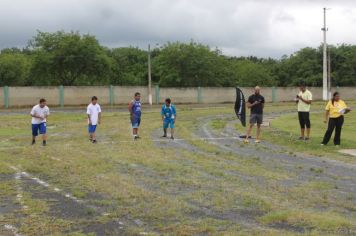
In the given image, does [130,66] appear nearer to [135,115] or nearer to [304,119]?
[135,115]

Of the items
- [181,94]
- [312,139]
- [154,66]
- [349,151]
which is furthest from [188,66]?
[349,151]

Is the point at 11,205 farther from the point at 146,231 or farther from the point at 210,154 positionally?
the point at 210,154

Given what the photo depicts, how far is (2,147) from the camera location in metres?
17.4

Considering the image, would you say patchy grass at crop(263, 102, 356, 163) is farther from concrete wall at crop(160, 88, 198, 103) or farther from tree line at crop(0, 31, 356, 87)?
tree line at crop(0, 31, 356, 87)

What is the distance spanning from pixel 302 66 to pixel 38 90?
4733 cm

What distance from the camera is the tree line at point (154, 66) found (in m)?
60.0

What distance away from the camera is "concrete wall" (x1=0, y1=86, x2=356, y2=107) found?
166ft

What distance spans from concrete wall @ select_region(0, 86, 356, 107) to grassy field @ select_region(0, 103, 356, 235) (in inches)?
1326

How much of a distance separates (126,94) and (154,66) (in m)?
22.4

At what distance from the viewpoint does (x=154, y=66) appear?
7844 centimetres

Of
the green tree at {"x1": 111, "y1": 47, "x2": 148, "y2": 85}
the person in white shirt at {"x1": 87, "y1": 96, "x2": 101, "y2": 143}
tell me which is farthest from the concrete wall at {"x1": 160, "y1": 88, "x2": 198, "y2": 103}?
the person in white shirt at {"x1": 87, "y1": 96, "x2": 101, "y2": 143}

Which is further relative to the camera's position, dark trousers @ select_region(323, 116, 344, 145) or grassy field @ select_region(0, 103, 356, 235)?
dark trousers @ select_region(323, 116, 344, 145)

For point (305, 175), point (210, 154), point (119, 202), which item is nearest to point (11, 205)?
point (119, 202)

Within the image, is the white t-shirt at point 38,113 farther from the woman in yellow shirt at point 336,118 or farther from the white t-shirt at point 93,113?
the woman in yellow shirt at point 336,118
